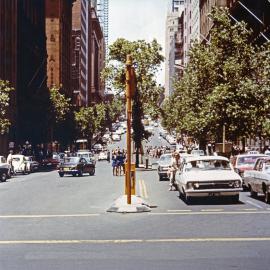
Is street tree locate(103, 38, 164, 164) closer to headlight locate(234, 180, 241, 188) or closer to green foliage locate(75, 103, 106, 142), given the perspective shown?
headlight locate(234, 180, 241, 188)

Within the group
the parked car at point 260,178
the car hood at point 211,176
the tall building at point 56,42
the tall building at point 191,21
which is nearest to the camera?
the parked car at point 260,178

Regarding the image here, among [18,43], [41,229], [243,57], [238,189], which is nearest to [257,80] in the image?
[243,57]

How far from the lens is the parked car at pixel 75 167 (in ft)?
156

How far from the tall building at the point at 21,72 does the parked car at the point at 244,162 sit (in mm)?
50604

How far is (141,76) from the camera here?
66875 millimetres

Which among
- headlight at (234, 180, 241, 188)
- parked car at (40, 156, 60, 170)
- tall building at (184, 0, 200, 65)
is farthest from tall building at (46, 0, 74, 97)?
headlight at (234, 180, 241, 188)

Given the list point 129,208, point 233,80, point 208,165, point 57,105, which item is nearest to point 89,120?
point 57,105

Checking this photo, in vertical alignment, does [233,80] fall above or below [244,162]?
above

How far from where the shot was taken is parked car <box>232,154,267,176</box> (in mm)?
27786

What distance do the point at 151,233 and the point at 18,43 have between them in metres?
77.0

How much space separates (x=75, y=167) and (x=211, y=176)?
1109 inches

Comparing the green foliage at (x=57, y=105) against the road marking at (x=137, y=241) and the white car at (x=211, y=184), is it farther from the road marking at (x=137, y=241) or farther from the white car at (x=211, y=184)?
the road marking at (x=137, y=241)

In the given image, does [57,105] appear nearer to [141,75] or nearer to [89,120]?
[141,75]

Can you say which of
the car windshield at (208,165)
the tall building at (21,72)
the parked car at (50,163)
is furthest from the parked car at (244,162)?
the tall building at (21,72)
